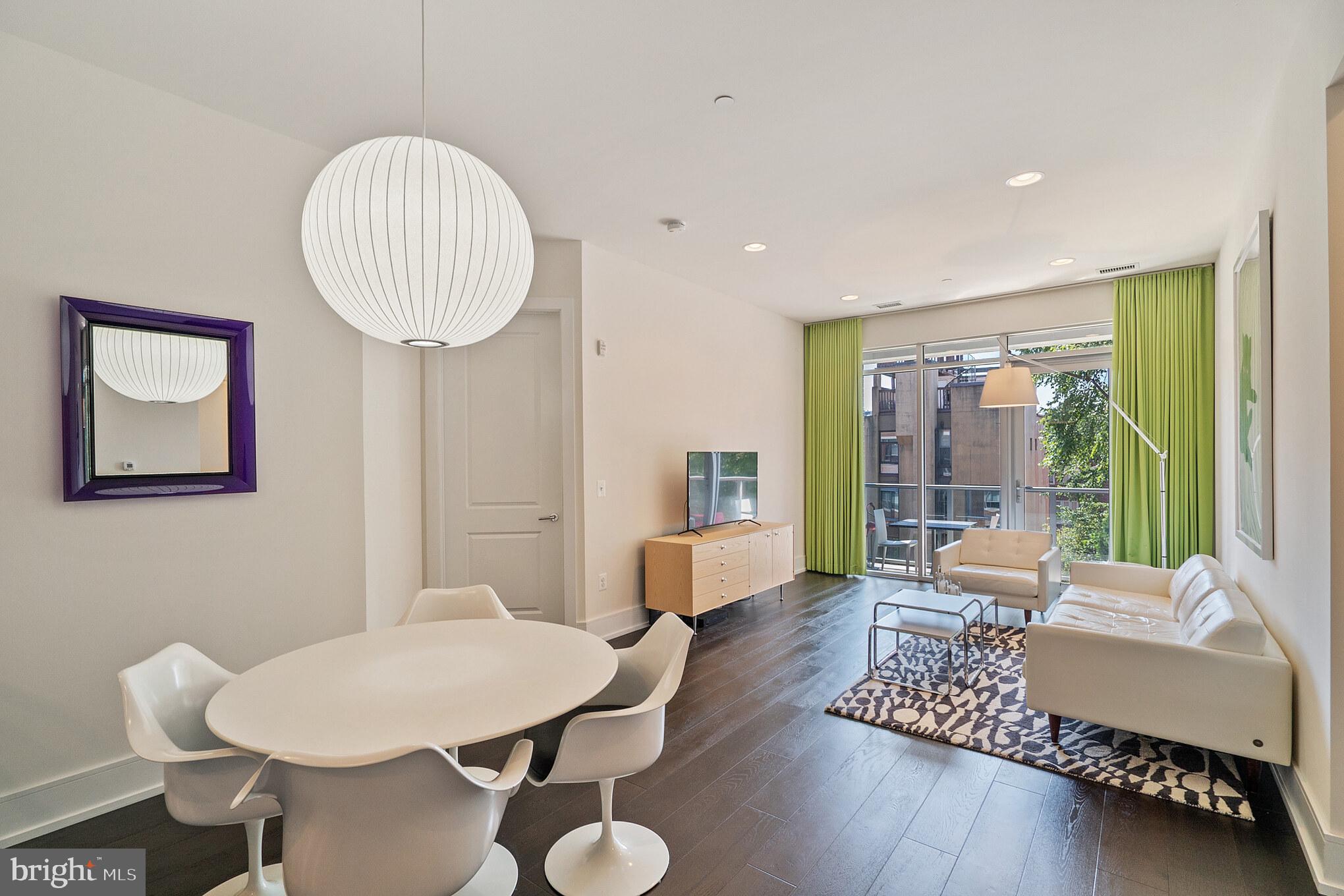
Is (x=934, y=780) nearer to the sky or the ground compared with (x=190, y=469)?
nearer to the ground

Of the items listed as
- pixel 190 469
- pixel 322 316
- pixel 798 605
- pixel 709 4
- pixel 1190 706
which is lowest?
pixel 798 605

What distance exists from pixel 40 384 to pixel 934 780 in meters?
3.59

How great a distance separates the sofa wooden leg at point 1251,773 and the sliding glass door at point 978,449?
10.9ft

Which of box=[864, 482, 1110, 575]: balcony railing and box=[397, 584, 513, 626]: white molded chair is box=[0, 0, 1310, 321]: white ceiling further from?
box=[864, 482, 1110, 575]: balcony railing

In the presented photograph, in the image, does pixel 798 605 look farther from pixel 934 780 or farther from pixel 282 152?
pixel 282 152

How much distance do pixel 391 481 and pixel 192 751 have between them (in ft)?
6.52

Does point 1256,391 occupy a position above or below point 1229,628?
above

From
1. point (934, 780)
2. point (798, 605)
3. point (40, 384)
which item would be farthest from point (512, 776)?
point (798, 605)

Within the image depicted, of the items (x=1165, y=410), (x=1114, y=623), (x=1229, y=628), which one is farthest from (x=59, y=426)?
(x=1165, y=410)

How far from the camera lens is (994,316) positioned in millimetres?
5820

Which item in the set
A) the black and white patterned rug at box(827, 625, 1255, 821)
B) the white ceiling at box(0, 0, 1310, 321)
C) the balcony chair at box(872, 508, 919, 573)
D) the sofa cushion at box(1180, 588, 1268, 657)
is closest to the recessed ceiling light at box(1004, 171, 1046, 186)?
the white ceiling at box(0, 0, 1310, 321)

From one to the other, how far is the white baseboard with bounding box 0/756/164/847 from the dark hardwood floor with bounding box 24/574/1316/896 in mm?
49

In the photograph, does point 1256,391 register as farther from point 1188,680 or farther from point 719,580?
point 719,580

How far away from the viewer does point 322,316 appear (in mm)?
3012
